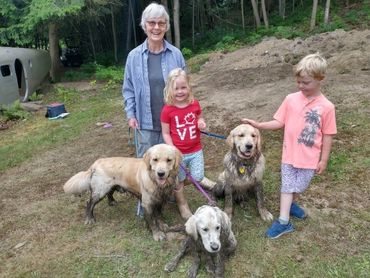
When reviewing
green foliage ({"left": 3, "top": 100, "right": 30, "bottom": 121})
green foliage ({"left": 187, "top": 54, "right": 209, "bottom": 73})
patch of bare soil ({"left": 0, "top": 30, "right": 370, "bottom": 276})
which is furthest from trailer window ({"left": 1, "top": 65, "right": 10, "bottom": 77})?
green foliage ({"left": 187, "top": 54, "right": 209, "bottom": 73})

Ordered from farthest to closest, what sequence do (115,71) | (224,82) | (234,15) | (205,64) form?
(234,15) → (115,71) → (205,64) → (224,82)

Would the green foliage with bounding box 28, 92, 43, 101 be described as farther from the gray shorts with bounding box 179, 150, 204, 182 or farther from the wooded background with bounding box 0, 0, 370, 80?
the gray shorts with bounding box 179, 150, 204, 182

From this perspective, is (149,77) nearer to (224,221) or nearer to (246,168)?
(246,168)

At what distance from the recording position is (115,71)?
1661cm

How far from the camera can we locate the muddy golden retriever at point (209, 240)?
3270 millimetres

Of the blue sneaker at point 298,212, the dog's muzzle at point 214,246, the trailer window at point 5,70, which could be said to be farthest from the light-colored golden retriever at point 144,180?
the trailer window at point 5,70

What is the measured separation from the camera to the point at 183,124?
4.14 meters

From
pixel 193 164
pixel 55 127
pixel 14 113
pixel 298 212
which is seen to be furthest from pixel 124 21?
pixel 298 212

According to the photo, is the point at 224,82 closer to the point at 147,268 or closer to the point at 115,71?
the point at 115,71

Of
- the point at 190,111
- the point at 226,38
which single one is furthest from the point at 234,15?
the point at 190,111

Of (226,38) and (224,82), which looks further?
(226,38)

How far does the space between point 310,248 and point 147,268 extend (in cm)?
164

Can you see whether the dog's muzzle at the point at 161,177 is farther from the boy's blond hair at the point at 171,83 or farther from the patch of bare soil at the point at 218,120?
the patch of bare soil at the point at 218,120

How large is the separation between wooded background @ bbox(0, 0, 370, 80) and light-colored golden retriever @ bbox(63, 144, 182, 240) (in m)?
10.7
